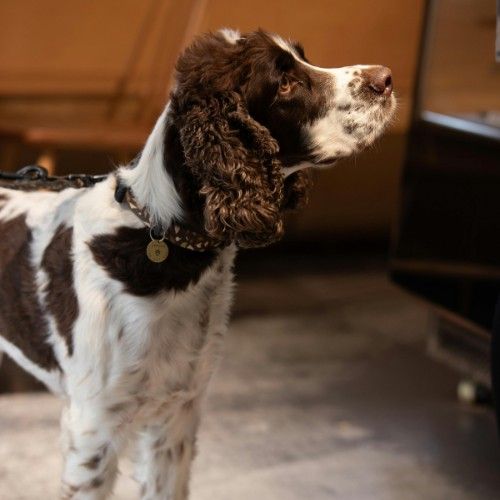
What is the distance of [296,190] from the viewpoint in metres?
2.01

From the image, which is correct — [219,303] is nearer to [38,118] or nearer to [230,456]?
[230,456]

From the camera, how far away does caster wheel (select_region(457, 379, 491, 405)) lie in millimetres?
3190

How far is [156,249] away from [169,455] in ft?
1.84

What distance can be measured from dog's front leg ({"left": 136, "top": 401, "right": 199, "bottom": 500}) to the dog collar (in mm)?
415

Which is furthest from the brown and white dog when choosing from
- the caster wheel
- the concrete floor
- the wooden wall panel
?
the wooden wall panel

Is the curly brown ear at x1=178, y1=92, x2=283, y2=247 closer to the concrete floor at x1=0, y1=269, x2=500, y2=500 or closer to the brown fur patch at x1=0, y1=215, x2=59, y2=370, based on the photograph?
the brown fur patch at x1=0, y1=215, x2=59, y2=370

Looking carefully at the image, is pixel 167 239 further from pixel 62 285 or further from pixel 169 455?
pixel 169 455

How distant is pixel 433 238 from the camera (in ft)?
9.93

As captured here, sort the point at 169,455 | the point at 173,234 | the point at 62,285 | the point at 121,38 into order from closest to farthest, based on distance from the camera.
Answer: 1. the point at 173,234
2. the point at 62,285
3. the point at 169,455
4. the point at 121,38

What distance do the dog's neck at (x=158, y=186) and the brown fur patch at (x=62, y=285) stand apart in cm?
21

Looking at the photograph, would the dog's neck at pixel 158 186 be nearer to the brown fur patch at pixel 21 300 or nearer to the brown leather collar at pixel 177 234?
the brown leather collar at pixel 177 234

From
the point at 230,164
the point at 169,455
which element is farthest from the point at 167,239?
the point at 169,455

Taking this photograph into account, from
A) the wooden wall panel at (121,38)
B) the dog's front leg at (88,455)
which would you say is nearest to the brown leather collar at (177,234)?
the dog's front leg at (88,455)

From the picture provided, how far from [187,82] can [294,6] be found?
2.33m
